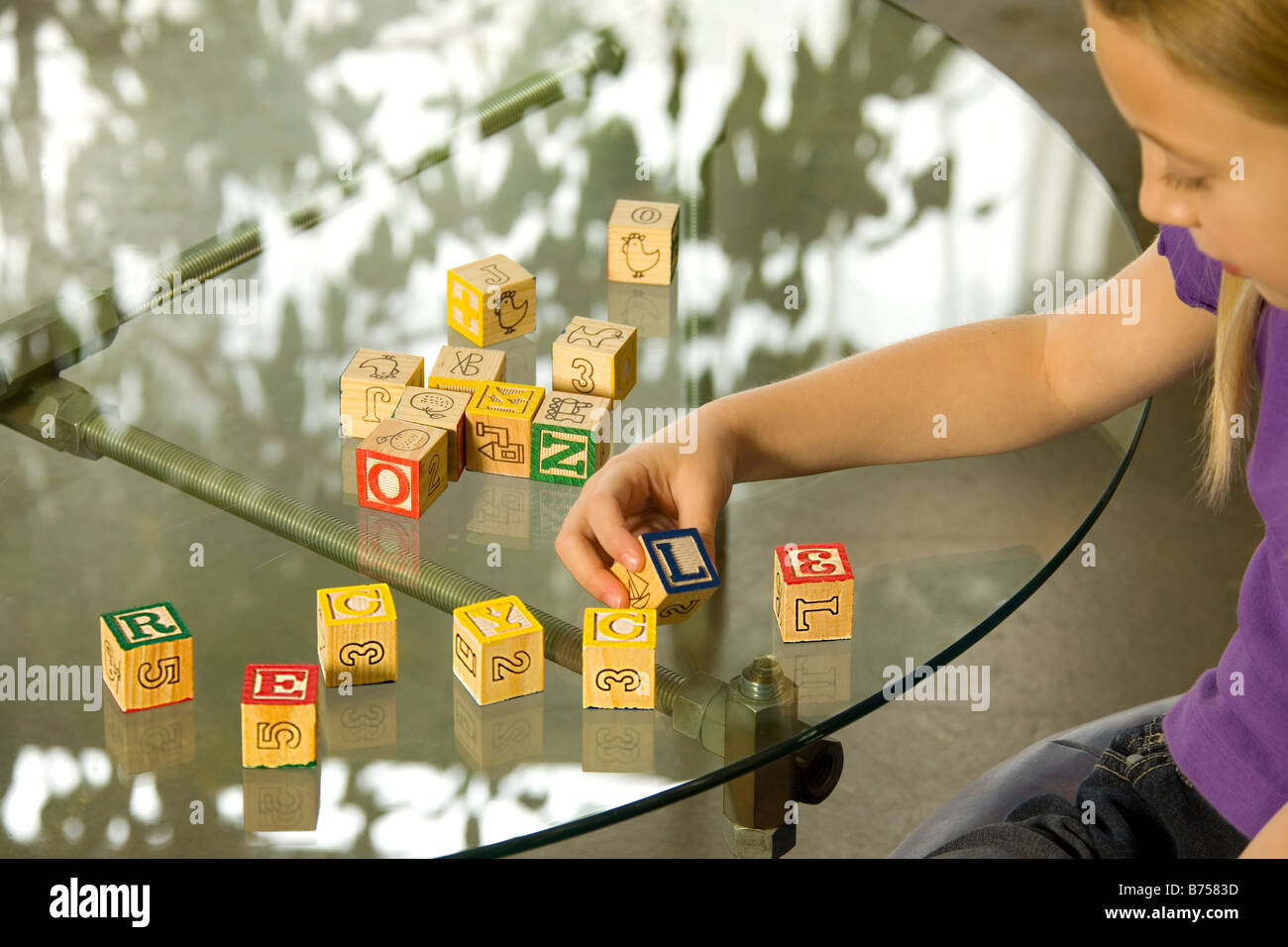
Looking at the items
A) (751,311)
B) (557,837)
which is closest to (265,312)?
(751,311)

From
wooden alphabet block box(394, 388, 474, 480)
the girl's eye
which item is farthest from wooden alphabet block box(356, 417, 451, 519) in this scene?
the girl's eye

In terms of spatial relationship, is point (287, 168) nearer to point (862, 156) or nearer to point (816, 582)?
point (862, 156)

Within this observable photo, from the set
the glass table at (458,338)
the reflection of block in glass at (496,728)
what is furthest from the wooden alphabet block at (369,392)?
the reflection of block in glass at (496,728)

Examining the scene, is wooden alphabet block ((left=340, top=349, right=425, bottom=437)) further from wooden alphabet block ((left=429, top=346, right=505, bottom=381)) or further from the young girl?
the young girl

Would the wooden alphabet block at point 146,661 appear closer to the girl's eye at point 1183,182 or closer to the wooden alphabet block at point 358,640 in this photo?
the wooden alphabet block at point 358,640

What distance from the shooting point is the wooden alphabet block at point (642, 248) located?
1.51 m

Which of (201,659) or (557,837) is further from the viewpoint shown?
(201,659)

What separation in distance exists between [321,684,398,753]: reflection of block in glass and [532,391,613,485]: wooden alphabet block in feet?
0.92

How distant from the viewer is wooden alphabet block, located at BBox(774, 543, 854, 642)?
109 centimetres

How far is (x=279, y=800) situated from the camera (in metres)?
0.94

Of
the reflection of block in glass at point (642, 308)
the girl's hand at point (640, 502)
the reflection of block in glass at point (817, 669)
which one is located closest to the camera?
the reflection of block in glass at point (817, 669)

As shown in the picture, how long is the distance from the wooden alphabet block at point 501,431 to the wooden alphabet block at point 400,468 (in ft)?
0.13

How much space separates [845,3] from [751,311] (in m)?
0.62

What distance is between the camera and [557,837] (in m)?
0.91
